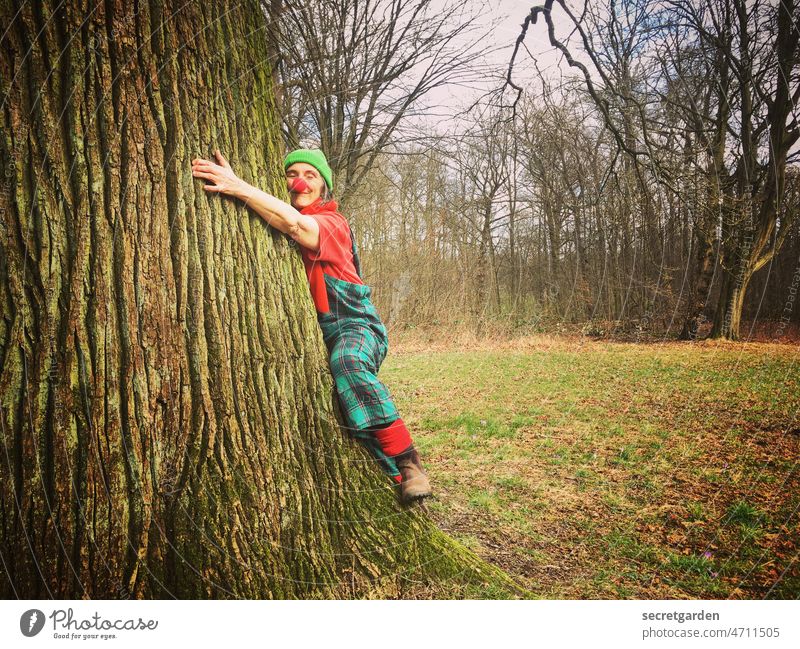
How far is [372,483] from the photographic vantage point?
142cm

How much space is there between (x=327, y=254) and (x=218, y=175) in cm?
42

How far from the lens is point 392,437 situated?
4.61ft

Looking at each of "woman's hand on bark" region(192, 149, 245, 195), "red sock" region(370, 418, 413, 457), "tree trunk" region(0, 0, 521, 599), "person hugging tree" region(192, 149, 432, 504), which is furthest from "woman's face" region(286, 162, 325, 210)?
"red sock" region(370, 418, 413, 457)

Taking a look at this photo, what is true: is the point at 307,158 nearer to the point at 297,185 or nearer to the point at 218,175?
the point at 297,185

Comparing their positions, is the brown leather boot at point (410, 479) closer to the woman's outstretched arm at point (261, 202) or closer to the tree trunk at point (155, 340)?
the tree trunk at point (155, 340)

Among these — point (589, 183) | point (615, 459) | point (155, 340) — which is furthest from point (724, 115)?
point (155, 340)

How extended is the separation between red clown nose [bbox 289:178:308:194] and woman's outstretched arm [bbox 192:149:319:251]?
0.15m

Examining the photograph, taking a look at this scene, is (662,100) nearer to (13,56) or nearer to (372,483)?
(372,483)

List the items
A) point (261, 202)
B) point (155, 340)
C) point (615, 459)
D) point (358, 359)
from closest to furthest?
point (155, 340) → point (261, 202) → point (358, 359) → point (615, 459)

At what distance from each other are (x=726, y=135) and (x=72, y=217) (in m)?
2.52

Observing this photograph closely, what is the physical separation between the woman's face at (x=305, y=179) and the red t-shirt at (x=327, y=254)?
0.03 metres

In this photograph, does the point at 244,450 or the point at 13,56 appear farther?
the point at 244,450
